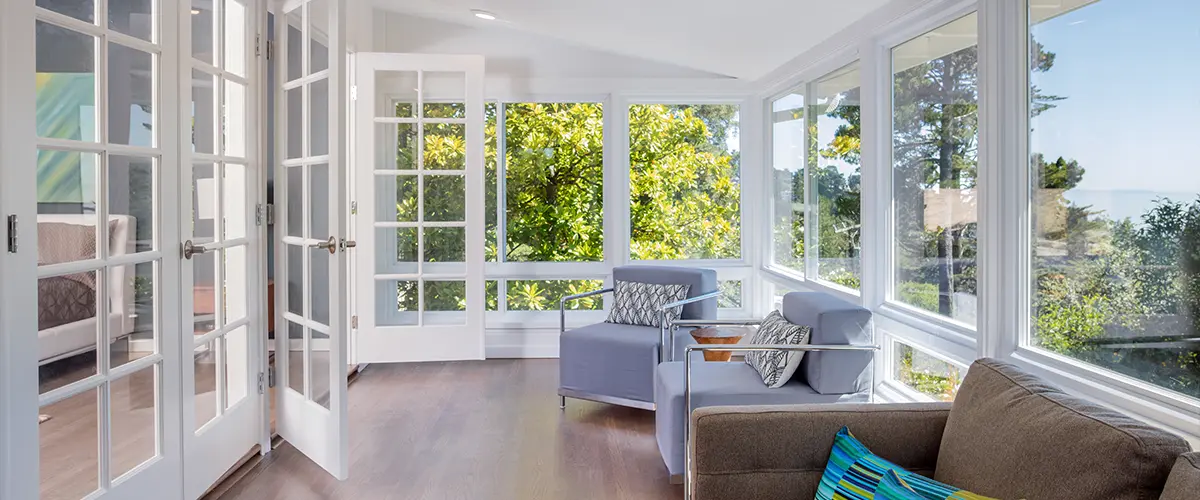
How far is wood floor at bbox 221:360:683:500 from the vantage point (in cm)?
313

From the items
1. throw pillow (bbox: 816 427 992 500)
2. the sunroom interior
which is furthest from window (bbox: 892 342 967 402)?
throw pillow (bbox: 816 427 992 500)

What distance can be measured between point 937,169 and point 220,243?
2946 mm

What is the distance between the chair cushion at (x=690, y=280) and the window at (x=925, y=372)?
1124 mm

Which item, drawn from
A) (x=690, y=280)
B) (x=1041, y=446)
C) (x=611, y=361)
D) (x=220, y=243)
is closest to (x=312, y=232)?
(x=220, y=243)

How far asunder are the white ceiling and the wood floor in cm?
222

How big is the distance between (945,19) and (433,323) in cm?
366

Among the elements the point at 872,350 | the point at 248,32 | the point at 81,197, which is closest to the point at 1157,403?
the point at 872,350

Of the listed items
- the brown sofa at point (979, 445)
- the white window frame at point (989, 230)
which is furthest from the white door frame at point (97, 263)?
the white window frame at point (989, 230)

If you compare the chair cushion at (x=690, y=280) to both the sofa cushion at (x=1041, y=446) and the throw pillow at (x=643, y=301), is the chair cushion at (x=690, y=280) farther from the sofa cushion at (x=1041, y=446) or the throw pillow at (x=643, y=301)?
the sofa cushion at (x=1041, y=446)

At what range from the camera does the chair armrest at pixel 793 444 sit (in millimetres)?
1898

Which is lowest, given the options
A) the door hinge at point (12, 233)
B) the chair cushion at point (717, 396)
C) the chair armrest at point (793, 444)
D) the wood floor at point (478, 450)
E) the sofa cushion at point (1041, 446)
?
the wood floor at point (478, 450)

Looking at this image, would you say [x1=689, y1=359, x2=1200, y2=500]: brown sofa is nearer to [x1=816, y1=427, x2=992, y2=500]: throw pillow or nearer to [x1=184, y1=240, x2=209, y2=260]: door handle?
[x1=816, y1=427, x2=992, y2=500]: throw pillow

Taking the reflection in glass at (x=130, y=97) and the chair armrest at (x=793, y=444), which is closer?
the chair armrest at (x=793, y=444)

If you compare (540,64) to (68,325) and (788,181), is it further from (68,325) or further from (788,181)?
(68,325)
